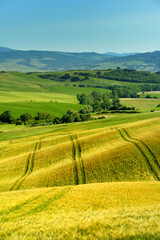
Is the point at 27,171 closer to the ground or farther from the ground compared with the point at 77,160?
closer to the ground

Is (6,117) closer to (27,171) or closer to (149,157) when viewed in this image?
(27,171)

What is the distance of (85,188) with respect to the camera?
35375 millimetres

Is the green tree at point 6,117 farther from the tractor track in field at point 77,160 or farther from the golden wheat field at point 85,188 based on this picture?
the tractor track in field at point 77,160

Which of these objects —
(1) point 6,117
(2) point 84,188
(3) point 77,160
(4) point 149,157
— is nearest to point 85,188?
(2) point 84,188

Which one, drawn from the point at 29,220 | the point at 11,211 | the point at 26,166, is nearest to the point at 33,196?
the point at 11,211

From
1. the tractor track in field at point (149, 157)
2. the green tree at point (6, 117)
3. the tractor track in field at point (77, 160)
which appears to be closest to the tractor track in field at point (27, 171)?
the tractor track in field at point (77, 160)

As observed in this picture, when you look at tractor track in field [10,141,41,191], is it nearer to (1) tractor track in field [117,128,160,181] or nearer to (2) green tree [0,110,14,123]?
(1) tractor track in field [117,128,160,181]

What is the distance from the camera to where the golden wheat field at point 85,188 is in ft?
68.1

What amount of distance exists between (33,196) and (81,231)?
14.8 meters

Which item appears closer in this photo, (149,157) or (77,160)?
(149,157)

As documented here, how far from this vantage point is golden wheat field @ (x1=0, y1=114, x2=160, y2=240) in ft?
68.1

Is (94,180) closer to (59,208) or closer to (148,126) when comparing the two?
(59,208)

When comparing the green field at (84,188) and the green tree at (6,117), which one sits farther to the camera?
the green tree at (6,117)

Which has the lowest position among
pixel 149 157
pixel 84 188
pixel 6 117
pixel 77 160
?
pixel 6 117
